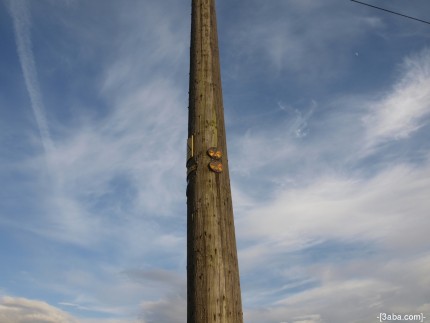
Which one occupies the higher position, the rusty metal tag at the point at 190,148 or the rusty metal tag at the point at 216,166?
the rusty metal tag at the point at 190,148

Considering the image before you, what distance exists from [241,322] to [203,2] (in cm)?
311

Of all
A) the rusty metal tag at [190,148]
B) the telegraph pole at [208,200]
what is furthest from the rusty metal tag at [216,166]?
the rusty metal tag at [190,148]

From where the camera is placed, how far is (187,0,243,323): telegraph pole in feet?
8.26

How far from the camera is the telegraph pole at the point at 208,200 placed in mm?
2518

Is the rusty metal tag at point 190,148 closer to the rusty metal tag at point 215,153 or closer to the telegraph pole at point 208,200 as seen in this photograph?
the telegraph pole at point 208,200

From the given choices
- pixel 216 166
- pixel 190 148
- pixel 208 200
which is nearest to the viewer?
pixel 208 200

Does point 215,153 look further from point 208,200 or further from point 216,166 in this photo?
point 208,200

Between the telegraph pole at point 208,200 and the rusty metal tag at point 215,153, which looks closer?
the telegraph pole at point 208,200

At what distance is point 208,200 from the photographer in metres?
2.84

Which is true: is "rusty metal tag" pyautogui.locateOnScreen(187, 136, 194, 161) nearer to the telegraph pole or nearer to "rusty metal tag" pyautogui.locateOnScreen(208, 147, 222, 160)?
the telegraph pole

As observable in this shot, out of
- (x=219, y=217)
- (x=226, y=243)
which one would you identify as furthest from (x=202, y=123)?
(x=226, y=243)

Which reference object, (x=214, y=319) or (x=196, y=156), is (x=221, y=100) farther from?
(x=214, y=319)

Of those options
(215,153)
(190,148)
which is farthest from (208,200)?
(190,148)

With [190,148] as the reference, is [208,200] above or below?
below
